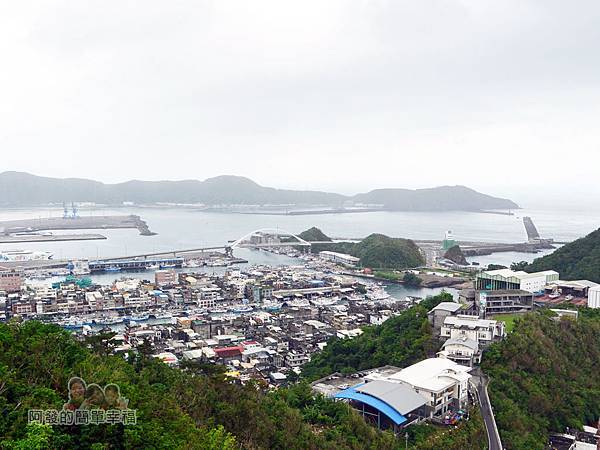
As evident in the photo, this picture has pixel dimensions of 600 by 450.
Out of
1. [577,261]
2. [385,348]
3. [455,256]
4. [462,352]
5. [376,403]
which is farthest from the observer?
[455,256]

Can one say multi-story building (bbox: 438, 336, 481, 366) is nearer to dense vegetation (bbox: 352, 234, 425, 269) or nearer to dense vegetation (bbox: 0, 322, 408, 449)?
dense vegetation (bbox: 0, 322, 408, 449)

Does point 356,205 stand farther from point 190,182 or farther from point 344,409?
point 344,409

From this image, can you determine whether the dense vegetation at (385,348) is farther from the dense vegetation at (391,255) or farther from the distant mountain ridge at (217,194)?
the distant mountain ridge at (217,194)

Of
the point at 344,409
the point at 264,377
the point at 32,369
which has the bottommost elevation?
the point at 264,377

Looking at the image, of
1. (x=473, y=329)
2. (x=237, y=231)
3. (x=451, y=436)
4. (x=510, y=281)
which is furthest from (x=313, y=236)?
(x=451, y=436)

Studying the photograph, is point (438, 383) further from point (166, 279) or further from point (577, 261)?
point (166, 279)

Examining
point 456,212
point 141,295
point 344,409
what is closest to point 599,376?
point 344,409
